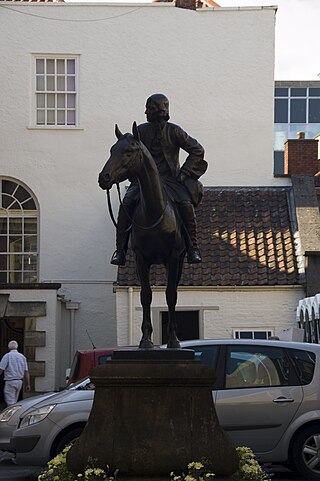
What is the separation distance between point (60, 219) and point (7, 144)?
2.54 metres

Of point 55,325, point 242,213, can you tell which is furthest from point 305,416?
point 242,213

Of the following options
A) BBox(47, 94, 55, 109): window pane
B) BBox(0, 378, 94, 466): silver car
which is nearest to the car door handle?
BBox(0, 378, 94, 466): silver car

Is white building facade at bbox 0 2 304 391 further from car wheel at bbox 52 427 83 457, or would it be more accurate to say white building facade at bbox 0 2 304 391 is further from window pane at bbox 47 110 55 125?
car wheel at bbox 52 427 83 457

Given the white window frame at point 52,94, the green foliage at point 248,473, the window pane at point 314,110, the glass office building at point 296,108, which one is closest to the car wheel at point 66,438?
the green foliage at point 248,473

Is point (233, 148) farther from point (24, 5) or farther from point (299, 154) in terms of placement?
point (24, 5)

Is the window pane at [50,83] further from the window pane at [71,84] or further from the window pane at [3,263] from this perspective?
the window pane at [3,263]

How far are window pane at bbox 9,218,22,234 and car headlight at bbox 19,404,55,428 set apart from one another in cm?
1493

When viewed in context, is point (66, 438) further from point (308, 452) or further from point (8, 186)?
point (8, 186)

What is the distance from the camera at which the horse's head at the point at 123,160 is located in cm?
925

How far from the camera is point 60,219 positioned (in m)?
27.6

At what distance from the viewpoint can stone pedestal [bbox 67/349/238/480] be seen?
8727 millimetres

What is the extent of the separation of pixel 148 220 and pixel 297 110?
54.3m

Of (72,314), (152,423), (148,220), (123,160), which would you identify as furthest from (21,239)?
(152,423)

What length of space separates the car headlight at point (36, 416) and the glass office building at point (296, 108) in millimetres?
49887
